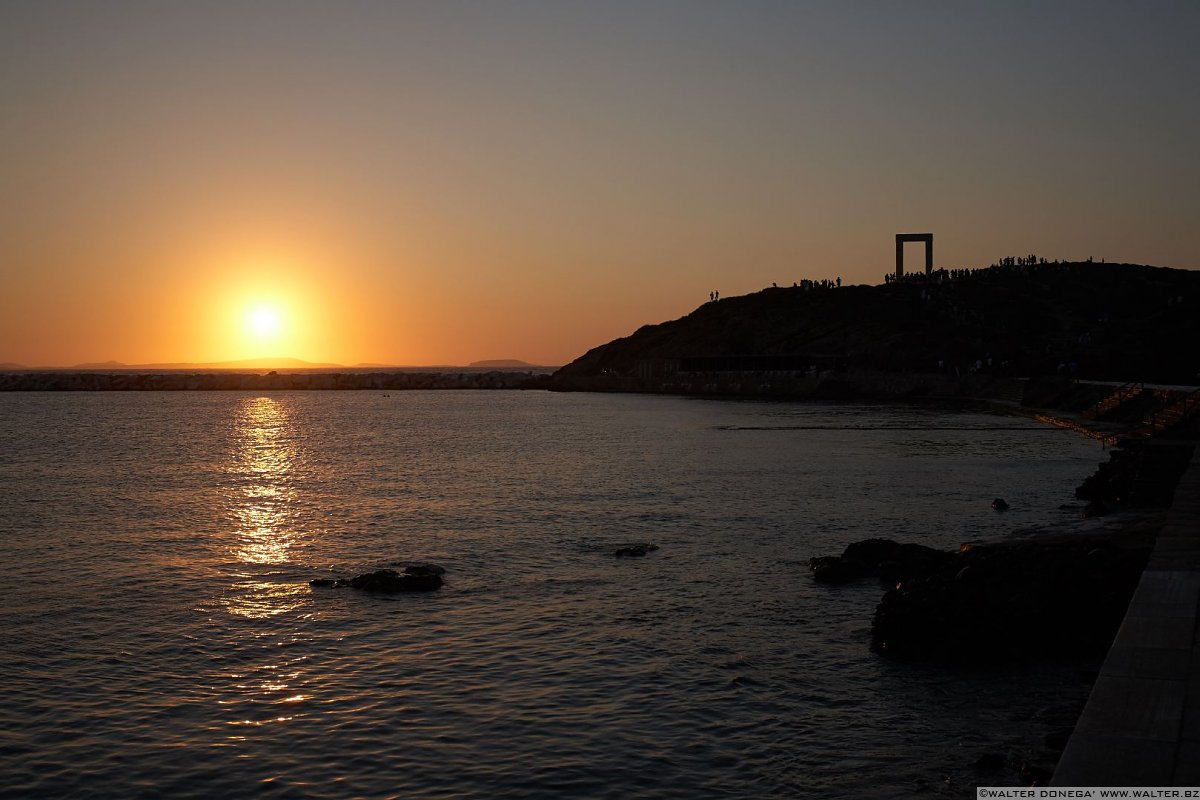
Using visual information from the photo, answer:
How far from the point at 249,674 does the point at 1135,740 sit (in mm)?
11830

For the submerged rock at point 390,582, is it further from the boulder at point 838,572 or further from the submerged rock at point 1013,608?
the submerged rock at point 1013,608

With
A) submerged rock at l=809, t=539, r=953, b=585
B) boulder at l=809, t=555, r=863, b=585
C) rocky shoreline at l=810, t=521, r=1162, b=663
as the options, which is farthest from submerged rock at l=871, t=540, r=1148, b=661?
boulder at l=809, t=555, r=863, b=585

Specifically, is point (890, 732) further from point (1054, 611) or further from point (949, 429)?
point (949, 429)

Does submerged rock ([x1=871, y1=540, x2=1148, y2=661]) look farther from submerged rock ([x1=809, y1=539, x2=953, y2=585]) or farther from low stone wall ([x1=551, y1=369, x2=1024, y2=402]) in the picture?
low stone wall ([x1=551, y1=369, x2=1024, y2=402])

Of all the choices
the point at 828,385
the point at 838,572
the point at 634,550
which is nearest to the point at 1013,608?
the point at 838,572

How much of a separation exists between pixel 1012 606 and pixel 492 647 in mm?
7992

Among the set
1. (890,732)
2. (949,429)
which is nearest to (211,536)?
(890,732)

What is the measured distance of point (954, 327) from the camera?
147625mm

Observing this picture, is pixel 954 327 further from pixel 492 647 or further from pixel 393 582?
pixel 492 647

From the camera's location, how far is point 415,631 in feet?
59.1

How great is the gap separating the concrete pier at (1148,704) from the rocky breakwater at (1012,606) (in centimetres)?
138

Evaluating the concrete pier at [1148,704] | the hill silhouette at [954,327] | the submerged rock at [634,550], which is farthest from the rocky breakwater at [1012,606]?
the hill silhouette at [954,327]

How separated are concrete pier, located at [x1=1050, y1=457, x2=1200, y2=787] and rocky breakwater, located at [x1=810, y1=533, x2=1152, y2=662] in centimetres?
138

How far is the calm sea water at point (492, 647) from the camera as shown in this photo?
11.8m
